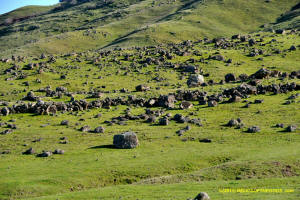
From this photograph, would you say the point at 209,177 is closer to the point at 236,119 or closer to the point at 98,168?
the point at 98,168

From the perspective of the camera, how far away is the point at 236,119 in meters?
60.2

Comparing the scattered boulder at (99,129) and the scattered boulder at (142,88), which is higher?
the scattered boulder at (142,88)

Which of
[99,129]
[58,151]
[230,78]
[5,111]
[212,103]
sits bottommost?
[212,103]

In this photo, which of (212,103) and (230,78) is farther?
(230,78)

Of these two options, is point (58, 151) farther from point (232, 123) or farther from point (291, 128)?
point (291, 128)

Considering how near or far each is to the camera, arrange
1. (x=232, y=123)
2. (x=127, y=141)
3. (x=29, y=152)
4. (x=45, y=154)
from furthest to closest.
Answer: (x=232, y=123)
(x=127, y=141)
(x=29, y=152)
(x=45, y=154)

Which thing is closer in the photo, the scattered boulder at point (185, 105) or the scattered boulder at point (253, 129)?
the scattered boulder at point (253, 129)

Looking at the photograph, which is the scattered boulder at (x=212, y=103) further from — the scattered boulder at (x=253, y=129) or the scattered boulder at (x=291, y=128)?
the scattered boulder at (x=291, y=128)

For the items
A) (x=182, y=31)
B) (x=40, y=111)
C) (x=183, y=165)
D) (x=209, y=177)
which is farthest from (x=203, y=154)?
(x=182, y=31)

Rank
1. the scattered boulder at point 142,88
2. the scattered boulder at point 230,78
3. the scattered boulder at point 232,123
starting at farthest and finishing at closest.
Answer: the scattered boulder at point 230,78, the scattered boulder at point 142,88, the scattered boulder at point 232,123

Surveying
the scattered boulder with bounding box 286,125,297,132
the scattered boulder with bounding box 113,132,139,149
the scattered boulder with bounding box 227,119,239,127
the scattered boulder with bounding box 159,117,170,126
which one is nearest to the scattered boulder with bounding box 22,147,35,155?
the scattered boulder with bounding box 113,132,139,149

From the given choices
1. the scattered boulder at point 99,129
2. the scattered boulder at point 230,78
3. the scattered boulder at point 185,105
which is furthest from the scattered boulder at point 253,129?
the scattered boulder at point 230,78

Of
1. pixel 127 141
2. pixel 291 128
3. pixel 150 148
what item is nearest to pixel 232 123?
pixel 291 128

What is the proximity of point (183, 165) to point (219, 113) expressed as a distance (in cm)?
2740
